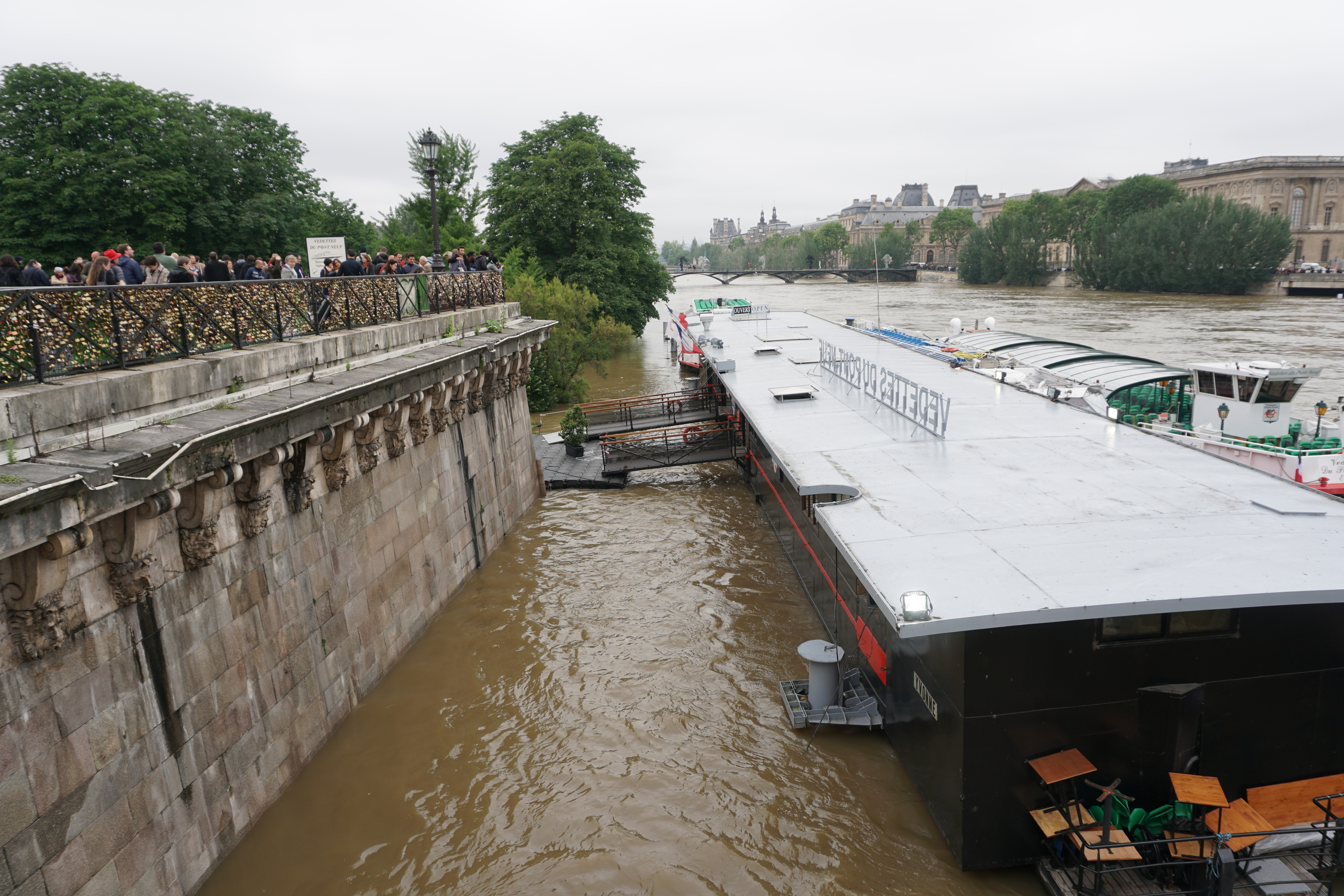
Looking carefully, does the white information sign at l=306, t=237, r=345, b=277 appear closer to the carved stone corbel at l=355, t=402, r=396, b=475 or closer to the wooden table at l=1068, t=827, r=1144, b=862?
the carved stone corbel at l=355, t=402, r=396, b=475

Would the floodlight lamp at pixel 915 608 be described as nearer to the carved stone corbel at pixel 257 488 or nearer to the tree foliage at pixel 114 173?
the carved stone corbel at pixel 257 488

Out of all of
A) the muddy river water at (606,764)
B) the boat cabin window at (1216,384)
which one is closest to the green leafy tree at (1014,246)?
the boat cabin window at (1216,384)

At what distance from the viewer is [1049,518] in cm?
1038

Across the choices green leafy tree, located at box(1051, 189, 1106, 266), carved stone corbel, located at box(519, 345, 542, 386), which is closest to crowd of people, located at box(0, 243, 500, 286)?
carved stone corbel, located at box(519, 345, 542, 386)

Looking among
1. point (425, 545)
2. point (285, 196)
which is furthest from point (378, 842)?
point (285, 196)

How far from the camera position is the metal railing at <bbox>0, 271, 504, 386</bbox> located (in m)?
7.29

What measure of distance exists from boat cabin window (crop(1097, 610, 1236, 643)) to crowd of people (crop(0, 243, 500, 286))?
1062 centimetres

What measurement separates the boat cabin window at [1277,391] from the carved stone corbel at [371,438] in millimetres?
19184

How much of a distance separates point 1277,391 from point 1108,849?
52.6 ft

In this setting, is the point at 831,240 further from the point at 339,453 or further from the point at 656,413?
the point at 339,453

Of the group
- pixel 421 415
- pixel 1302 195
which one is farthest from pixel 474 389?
pixel 1302 195

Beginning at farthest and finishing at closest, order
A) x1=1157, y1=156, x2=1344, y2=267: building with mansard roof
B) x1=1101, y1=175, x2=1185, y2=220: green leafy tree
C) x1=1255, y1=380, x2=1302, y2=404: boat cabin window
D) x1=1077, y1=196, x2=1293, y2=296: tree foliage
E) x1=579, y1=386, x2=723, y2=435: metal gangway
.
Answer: x1=1157, y1=156, x2=1344, y2=267: building with mansard roof, x1=1101, y1=175, x2=1185, y2=220: green leafy tree, x1=1077, y1=196, x2=1293, y2=296: tree foliage, x1=579, y1=386, x2=723, y2=435: metal gangway, x1=1255, y1=380, x2=1302, y2=404: boat cabin window

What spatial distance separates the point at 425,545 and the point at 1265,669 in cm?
1294

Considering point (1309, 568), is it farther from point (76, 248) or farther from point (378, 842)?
point (76, 248)
